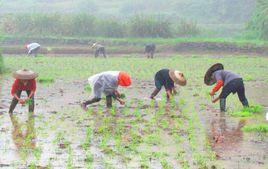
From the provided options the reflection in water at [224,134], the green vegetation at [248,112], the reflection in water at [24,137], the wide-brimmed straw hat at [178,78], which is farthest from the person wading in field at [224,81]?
the reflection in water at [24,137]

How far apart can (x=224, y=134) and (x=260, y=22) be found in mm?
32221

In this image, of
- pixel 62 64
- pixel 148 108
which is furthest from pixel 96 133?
pixel 62 64

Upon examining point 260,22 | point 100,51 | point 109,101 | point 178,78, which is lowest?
point 100,51

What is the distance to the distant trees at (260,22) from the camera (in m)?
41.8

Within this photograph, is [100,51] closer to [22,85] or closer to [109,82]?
[109,82]

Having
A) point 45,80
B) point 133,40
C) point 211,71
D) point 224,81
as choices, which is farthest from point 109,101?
point 133,40

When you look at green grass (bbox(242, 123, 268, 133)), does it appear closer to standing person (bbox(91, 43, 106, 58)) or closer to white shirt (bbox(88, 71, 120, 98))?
white shirt (bbox(88, 71, 120, 98))

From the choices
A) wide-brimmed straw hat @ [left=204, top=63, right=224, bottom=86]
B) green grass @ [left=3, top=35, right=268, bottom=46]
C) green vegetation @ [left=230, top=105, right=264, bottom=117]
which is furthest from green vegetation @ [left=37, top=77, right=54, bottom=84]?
green grass @ [left=3, top=35, right=268, bottom=46]

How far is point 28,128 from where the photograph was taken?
38.4 ft

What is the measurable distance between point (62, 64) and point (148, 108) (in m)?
14.5

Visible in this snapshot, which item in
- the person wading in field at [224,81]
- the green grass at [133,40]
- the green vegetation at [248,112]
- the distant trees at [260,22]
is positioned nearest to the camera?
the green vegetation at [248,112]

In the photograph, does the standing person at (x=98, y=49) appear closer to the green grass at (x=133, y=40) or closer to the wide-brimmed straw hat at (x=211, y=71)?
the green grass at (x=133, y=40)

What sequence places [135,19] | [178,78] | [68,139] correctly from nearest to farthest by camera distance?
[68,139] < [178,78] < [135,19]

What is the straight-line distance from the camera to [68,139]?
1066 centimetres
